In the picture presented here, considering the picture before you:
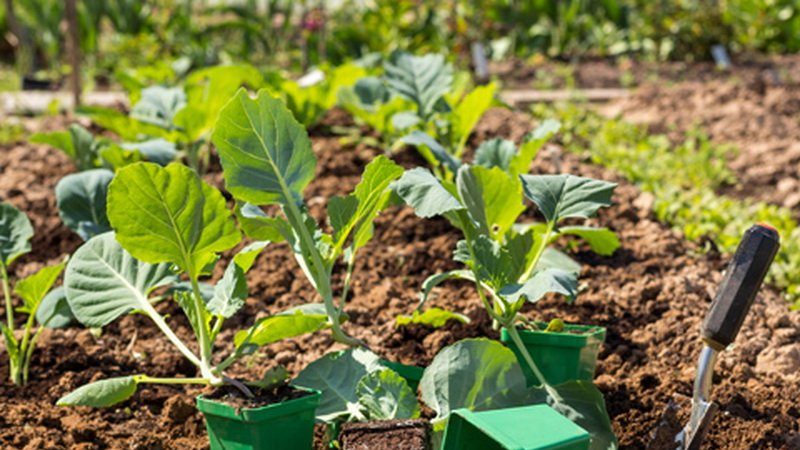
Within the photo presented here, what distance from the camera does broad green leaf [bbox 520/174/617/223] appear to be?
7.84 feet

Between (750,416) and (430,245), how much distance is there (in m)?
1.32

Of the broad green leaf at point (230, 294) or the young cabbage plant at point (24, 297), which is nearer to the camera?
the broad green leaf at point (230, 294)

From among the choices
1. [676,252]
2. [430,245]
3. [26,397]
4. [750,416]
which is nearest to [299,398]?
[26,397]

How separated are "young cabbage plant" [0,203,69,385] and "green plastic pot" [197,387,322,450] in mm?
693

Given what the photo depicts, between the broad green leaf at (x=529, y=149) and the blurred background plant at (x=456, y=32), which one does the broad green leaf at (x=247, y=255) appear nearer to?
the broad green leaf at (x=529, y=149)

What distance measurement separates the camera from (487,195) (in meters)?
2.56

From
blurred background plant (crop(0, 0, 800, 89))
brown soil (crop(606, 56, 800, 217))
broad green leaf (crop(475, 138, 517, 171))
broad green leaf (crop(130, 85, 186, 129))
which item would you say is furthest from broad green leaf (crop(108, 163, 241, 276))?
blurred background plant (crop(0, 0, 800, 89))

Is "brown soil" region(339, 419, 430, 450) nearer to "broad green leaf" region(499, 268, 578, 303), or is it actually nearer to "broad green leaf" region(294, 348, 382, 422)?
"broad green leaf" region(294, 348, 382, 422)

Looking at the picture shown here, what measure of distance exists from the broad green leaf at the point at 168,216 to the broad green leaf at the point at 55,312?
19.8 inches

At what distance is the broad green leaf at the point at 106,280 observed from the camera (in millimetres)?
2350

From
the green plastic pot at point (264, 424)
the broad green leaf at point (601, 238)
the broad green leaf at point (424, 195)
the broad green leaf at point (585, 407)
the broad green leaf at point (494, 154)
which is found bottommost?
the broad green leaf at point (585, 407)

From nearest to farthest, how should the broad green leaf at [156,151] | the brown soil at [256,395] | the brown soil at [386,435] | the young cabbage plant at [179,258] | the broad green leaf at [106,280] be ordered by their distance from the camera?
the brown soil at [386,435]
the brown soil at [256,395]
the young cabbage plant at [179,258]
the broad green leaf at [106,280]
the broad green leaf at [156,151]

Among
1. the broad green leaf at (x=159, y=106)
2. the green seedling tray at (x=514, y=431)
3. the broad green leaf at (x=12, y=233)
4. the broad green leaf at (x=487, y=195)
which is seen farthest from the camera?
the broad green leaf at (x=159, y=106)

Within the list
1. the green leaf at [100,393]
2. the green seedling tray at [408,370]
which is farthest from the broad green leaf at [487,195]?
the green leaf at [100,393]
